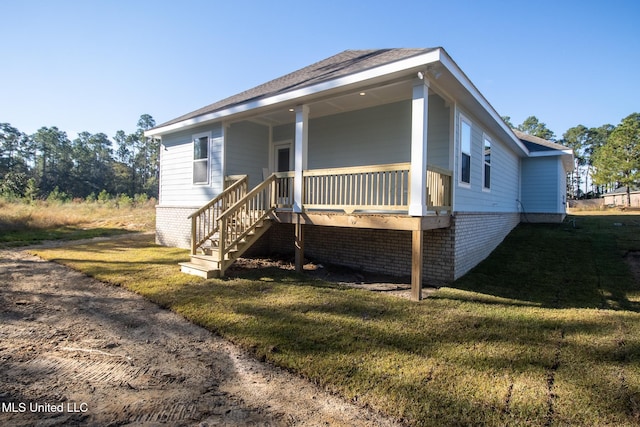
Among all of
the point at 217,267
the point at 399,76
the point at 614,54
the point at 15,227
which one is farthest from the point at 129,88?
the point at 614,54

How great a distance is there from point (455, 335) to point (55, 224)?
1918 cm

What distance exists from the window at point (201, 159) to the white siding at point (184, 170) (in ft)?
0.56

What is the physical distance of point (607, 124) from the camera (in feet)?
188

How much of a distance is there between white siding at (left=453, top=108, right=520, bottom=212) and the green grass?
1.76 meters

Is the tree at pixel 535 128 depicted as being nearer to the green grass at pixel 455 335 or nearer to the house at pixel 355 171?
the house at pixel 355 171

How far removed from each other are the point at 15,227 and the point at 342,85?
52.5 feet

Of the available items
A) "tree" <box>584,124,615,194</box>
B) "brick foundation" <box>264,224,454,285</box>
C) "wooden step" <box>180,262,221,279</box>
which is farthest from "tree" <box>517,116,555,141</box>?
"wooden step" <box>180,262,221,279</box>

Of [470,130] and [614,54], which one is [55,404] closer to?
[470,130]

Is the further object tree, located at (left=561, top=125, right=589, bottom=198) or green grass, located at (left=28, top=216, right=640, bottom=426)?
tree, located at (left=561, top=125, right=589, bottom=198)

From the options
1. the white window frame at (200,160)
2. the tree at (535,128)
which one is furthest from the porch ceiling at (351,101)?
the tree at (535,128)

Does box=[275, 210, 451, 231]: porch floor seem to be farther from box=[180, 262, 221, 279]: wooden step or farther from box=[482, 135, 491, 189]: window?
box=[482, 135, 491, 189]: window

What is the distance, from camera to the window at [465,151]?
728cm

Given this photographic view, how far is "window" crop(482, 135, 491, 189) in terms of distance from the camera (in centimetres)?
902

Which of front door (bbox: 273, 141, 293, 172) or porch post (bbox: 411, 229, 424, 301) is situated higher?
front door (bbox: 273, 141, 293, 172)
